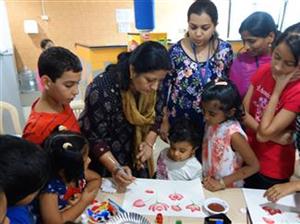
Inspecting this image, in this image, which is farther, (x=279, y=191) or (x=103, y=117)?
(x=103, y=117)

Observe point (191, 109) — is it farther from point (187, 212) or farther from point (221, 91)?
point (187, 212)

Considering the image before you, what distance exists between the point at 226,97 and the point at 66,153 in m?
0.75

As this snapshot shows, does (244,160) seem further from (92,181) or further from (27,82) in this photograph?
(27,82)

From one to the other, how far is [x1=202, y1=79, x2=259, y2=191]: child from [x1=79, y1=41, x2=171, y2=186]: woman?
0.92 feet

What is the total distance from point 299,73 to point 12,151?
3.69 feet

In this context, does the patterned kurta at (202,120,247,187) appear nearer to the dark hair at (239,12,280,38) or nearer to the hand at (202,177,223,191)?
the hand at (202,177,223,191)

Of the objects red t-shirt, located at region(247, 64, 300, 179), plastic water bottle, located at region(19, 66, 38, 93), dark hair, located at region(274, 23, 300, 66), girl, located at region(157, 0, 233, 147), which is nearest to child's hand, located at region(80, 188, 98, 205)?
girl, located at region(157, 0, 233, 147)

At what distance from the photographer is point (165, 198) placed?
1168 millimetres

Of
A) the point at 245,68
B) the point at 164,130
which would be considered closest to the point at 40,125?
the point at 164,130

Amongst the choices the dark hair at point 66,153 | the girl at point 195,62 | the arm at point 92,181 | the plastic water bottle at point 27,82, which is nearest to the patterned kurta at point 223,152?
the girl at point 195,62

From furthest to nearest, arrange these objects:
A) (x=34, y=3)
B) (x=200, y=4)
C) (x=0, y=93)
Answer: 1. (x=34, y=3)
2. (x=0, y=93)
3. (x=200, y=4)

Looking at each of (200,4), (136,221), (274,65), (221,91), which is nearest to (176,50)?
(200,4)

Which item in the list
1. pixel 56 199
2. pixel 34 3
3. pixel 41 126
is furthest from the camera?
pixel 34 3

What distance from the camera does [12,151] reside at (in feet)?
2.72
